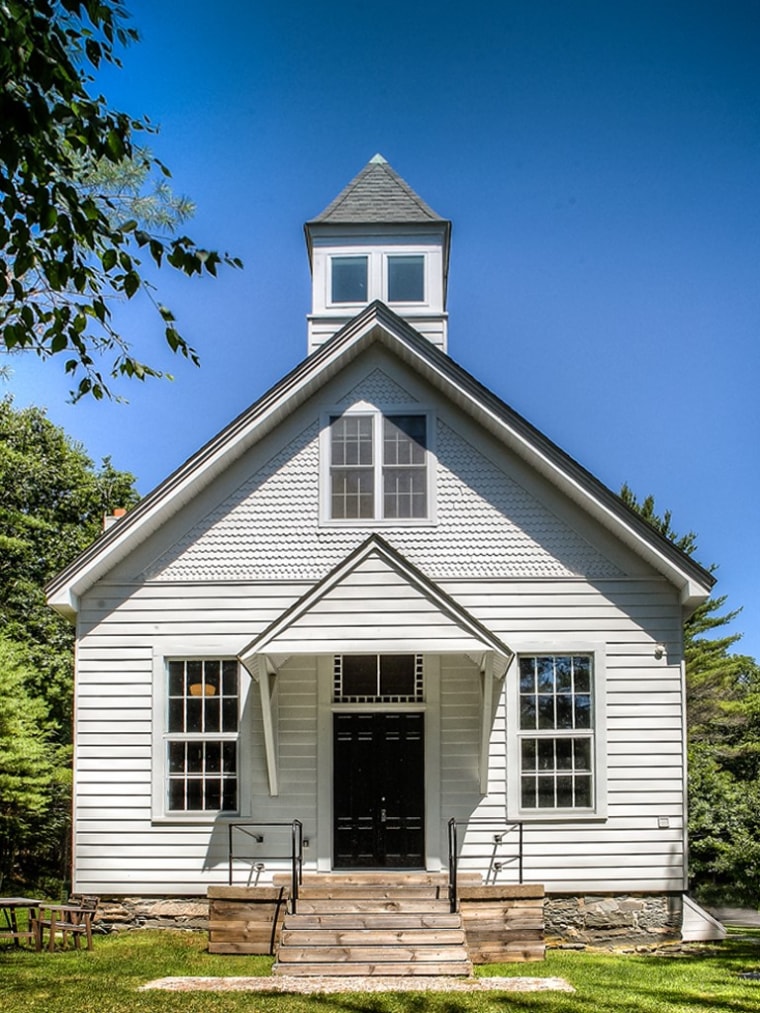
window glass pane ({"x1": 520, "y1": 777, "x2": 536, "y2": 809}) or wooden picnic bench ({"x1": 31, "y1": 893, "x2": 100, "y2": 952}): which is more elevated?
window glass pane ({"x1": 520, "y1": 777, "x2": 536, "y2": 809})

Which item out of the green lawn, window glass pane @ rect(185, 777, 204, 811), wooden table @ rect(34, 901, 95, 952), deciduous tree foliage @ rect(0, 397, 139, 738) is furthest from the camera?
deciduous tree foliage @ rect(0, 397, 139, 738)

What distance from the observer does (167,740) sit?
14.5m

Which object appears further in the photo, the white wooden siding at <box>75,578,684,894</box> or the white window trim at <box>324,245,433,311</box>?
the white window trim at <box>324,245,433,311</box>

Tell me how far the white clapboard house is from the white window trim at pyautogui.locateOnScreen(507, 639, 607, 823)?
0.03 m

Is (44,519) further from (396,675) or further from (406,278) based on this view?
(396,675)

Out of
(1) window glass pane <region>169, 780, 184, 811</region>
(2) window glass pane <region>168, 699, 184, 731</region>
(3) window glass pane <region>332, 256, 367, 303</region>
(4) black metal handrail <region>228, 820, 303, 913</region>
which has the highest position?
(3) window glass pane <region>332, 256, 367, 303</region>

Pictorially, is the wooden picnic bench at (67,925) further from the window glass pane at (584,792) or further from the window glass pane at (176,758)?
the window glass pane at (584,792)

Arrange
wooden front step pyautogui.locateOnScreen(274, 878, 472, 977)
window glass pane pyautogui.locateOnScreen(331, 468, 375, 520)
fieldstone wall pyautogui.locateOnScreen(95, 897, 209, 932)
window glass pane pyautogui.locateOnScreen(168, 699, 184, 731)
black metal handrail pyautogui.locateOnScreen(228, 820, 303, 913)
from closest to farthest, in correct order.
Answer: wooden front step pyautogui.locateOnScreen(274, 878, 472, 977), black metal handrail pyautogui.locateOnScreen(228, 820, 303, 913), fieldstone wall pyautogui.locateOnScreen(95, 897, 209, 932), window glass pane pyautogui.locateOnScreen(168, 699, 184, 731), window glass pane pyautogui.locateOnScreen(331, 468, 375, 520)

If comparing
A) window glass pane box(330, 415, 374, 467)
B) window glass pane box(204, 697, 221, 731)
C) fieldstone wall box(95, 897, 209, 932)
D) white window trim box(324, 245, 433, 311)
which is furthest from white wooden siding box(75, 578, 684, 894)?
white window trim box(324, 245, 433, 311)

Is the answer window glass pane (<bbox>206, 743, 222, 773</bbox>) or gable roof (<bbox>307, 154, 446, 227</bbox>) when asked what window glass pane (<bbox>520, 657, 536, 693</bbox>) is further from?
gable roof (<bbox>307, 154, 446, 227</bbox>)

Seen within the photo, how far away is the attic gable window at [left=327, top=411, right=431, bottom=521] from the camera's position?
49.2 feet

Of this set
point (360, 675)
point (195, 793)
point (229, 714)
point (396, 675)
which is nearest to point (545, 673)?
point (396, 675)

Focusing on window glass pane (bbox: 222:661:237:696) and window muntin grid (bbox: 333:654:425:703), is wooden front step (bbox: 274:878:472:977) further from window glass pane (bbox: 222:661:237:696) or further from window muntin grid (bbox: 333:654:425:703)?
window glass pane (bbox: 222:661:237:696)

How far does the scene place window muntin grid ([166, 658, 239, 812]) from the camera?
1439 centimetres
